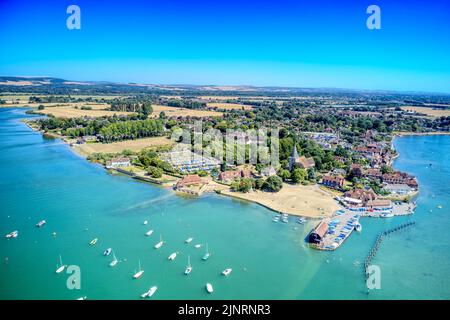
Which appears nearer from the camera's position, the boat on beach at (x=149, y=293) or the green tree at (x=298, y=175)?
the boat on beach at (x=149, y=293)

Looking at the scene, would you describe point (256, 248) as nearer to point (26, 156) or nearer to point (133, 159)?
point (133, 159)

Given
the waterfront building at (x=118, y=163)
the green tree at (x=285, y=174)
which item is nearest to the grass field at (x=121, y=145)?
the waterfront building at (x=118, y=163)

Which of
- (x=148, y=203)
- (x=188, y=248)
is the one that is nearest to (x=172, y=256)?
(x=188, y=248)

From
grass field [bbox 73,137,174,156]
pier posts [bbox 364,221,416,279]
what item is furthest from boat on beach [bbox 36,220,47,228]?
grass field [bbox 73,137,174,156]

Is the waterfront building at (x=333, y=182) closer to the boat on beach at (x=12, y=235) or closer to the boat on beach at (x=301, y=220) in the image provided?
the boat on beach at (x=301, y=220)

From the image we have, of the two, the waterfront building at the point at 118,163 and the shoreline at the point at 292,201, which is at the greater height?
the waterfront building at the point at 118,163

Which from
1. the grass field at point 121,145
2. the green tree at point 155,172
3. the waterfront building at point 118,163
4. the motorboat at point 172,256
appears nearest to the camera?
the motorboat at point 172,256

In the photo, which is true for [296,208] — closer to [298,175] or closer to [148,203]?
[298,175]
